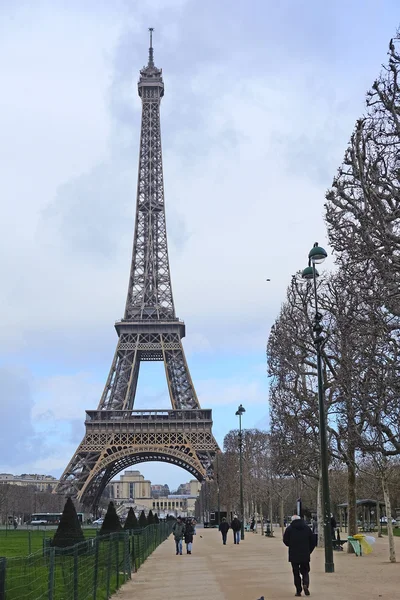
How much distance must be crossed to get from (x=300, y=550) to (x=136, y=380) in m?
86.5

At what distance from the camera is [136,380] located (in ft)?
332

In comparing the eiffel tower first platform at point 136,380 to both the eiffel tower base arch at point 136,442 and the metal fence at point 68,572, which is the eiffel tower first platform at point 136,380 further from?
the metal fence at point 68,572

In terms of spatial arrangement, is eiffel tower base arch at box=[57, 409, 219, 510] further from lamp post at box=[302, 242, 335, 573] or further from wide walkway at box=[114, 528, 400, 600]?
lamp post at box=[302, 242, 335, 573]

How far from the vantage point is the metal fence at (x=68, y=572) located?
1052 cm

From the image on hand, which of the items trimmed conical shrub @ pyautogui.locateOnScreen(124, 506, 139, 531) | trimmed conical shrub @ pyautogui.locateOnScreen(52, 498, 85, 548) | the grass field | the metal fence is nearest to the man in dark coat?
the metal fence

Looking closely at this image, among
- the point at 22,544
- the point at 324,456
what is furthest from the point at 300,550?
the point at 22,544

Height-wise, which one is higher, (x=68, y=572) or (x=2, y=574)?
(x=2, y=574)

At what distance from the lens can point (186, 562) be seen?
28.7 metres

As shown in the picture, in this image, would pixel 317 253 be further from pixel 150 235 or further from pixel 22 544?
pixel 150 235

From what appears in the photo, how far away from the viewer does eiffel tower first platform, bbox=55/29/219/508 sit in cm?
8856

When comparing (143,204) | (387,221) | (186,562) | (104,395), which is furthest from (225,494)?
(387,221)

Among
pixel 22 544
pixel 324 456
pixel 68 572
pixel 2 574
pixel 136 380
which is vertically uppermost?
pixel 136 380

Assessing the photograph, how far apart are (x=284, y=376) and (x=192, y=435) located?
52.6 m

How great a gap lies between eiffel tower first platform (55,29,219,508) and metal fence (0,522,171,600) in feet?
219
